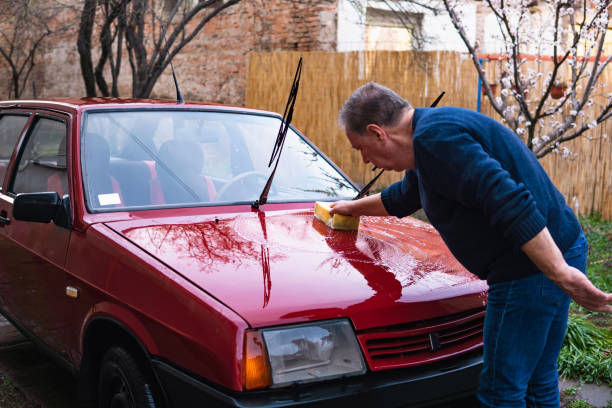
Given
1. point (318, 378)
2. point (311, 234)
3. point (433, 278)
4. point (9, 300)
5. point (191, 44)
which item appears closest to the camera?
point (318, 378)

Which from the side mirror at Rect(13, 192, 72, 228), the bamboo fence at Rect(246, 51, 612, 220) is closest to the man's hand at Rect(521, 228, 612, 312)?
the side mirror at Rect(13, 192, 72, 228)

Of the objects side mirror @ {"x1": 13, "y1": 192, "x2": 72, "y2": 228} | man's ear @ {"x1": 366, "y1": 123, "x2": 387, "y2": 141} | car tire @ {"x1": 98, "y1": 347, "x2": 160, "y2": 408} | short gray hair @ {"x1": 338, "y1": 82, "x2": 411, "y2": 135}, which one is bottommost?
car tire @ {"x1": 98, "y1": 347, "x2": 160, "y2": 408}

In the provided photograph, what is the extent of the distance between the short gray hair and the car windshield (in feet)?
4.10

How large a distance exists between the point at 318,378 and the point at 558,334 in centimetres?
92

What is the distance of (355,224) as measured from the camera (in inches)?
132

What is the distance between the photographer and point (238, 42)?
47.6ft

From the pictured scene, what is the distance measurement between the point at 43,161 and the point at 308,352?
237 centimetres

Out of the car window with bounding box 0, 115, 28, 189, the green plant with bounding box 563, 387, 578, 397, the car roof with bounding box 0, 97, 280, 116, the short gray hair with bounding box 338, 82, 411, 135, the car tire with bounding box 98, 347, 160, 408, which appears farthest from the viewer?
the car window with bounding box 0, 115, 28, 189

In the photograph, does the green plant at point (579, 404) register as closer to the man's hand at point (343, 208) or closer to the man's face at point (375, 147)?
the man's hand at point (343, 208)

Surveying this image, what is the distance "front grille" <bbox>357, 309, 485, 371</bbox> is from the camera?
2.46 metres

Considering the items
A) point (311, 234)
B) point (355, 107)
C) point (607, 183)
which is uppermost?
point (355, 107)

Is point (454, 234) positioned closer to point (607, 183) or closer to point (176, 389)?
point (176, 389)

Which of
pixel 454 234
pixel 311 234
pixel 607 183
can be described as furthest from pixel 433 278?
pixel 607 183

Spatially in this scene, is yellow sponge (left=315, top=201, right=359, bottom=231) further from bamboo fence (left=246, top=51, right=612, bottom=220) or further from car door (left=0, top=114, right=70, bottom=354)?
bamboo fence (left=246, top=51, right=612, bottom=220)
